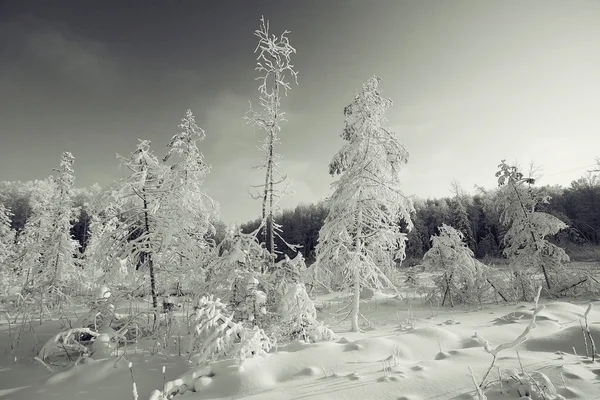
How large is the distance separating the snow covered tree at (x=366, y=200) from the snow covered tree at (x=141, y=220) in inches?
250

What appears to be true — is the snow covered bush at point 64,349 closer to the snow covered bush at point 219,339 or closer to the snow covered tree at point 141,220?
the snow covered tree at point 141,220

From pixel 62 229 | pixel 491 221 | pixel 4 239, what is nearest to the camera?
pixel 62 229

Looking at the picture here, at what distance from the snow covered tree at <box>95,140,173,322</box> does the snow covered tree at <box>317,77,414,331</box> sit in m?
6.34

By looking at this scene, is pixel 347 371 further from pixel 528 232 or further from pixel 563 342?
pixel 528 232

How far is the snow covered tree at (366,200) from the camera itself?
10.8 meters

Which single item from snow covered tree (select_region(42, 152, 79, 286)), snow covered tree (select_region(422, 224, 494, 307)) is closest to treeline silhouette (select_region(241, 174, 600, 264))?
snow covered tree (select_region(422, 224, 494, 307))

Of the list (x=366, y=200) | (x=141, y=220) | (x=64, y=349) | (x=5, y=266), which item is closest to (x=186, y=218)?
(x=141, y=220)

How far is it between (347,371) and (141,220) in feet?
30.9

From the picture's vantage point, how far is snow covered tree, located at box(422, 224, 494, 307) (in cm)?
1559

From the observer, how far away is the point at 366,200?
1099 centimetres

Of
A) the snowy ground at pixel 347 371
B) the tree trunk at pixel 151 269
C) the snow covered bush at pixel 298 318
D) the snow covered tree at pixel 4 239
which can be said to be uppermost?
the snow covered tree at pixel 4 239

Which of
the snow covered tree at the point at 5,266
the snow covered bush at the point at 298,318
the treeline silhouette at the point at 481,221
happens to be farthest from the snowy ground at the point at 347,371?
the treeline silhouette at the point at 481,221

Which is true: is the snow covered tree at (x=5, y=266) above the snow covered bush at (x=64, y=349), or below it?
above

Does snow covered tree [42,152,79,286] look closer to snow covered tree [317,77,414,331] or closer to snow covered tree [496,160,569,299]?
snow covered tree [317,77,414,331]
